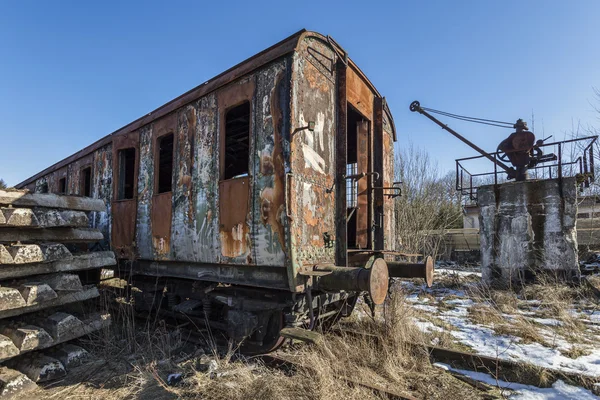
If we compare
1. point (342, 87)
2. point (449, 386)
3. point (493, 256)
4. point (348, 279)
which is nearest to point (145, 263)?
point (348, 279)

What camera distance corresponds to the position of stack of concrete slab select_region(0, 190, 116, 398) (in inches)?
150

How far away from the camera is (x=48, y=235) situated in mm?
4820

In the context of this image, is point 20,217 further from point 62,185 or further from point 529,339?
point 529,339

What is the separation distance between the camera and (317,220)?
400cm

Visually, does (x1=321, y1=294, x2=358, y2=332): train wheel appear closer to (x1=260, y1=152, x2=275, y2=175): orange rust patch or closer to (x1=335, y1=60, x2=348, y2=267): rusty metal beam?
(x1=335, y1=60, x2=348, y2=267): rusty metal beam

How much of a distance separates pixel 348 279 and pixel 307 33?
9.26ft

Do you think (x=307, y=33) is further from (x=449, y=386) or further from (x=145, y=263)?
(x=145, y=263)

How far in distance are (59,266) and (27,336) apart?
1046 millimetres

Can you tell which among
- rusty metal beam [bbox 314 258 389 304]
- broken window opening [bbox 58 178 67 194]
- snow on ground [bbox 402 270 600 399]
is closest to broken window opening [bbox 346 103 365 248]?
rusty metal beam [bbox 314 258 389 304]

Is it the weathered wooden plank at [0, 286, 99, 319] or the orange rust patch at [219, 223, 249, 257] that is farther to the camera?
the orange rust patch at [219, 223, 249, 257]

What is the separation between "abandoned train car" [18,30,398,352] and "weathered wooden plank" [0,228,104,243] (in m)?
0.82

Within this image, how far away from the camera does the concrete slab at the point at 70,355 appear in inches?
163

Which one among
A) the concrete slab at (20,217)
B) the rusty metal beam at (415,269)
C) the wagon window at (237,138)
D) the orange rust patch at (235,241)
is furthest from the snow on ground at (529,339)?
the concrete slab at (20,217)

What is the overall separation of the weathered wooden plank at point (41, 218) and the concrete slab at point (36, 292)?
78 centimetres
